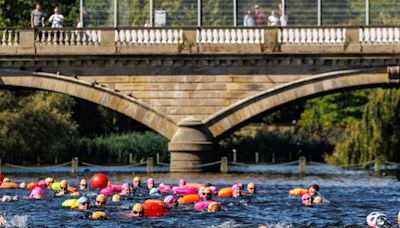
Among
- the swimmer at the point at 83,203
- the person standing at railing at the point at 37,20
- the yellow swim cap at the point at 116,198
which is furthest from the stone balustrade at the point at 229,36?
the swimmer at the point at 83,203

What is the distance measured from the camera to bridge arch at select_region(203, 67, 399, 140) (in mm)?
58000

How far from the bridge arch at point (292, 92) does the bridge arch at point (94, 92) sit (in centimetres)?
185

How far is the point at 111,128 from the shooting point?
285 ft

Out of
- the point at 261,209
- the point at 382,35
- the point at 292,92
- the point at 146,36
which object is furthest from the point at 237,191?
the point at 146,36

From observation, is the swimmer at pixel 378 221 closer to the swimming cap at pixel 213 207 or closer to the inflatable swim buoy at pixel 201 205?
the swimming cap at pixel 213 207

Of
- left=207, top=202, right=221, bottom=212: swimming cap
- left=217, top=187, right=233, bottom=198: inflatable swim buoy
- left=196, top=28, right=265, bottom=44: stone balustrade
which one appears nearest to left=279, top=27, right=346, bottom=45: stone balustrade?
left=196, top=28, right=265, bottom=44: stone balustrade

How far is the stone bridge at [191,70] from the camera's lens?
5834 centimetres

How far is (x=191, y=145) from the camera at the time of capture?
59.1 metres

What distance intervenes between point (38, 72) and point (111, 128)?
27607 millimetres

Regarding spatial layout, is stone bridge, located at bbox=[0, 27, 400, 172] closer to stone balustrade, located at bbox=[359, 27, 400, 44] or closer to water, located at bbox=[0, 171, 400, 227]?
stone balustrade, located at bbox=[359, 27, 400, 44]


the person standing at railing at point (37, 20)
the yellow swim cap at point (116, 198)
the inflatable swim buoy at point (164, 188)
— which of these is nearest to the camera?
the yellow swim cap at point (116, 198)

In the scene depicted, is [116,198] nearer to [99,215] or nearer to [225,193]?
[225,193]

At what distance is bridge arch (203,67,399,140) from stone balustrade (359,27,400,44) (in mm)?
1163

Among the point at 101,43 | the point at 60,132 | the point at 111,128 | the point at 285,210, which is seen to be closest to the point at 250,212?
the point at 285,210
